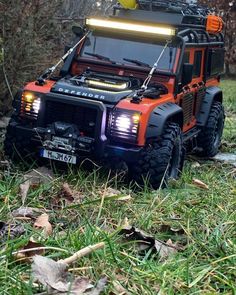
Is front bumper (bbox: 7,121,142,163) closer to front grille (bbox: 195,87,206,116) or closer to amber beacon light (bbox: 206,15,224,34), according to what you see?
front grille (bbox: 195,87,206,116)

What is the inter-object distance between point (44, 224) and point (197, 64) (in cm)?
428

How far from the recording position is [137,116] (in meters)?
5.59

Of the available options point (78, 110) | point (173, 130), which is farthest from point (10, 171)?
point (173, 130)

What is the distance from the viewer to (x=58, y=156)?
5.71 m

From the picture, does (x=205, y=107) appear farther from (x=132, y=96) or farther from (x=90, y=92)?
(x=90, y=92)

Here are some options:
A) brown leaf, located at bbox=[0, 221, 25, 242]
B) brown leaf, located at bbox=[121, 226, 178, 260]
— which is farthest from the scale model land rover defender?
brown leaf, located at bbox=[0, 221, 25, 242]

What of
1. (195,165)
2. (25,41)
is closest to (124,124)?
(195,165)

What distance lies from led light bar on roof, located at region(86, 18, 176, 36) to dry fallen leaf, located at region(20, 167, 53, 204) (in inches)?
81.9

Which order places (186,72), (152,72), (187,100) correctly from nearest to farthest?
(152,72), (186,72), (187,100)

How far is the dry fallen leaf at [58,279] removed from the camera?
3013mm

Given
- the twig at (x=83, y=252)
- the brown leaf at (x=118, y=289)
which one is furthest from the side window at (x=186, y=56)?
the brown leaf at (x=118, y=289)

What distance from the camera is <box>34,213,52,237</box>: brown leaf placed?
3.92 metres

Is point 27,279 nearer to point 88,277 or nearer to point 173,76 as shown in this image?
point 88,277

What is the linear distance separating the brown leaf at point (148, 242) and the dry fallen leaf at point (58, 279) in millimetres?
679
